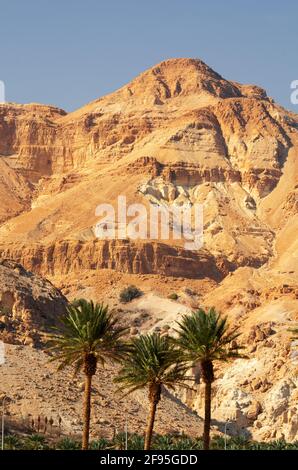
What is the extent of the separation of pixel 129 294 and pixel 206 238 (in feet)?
89.1

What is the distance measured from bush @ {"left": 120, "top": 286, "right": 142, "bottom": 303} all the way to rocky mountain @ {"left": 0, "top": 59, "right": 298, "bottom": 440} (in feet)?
4.48

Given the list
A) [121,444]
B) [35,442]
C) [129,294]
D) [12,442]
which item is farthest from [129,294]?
[12,442]

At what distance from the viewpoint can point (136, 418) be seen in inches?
3652

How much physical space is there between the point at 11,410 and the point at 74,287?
65974 millimetres

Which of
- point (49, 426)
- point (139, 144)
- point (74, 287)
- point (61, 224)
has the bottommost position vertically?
point (49, 426)

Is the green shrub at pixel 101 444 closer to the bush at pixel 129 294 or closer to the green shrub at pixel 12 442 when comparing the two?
the green shrub at pixel 12 442

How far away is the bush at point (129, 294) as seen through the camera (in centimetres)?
14425

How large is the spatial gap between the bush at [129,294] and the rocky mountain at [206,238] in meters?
1.37

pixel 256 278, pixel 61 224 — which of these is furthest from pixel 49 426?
pixel 61 224

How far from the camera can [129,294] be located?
14562cm

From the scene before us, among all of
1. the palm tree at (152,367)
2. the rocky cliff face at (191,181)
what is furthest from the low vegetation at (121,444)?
the rocky cliff face at (191,181)

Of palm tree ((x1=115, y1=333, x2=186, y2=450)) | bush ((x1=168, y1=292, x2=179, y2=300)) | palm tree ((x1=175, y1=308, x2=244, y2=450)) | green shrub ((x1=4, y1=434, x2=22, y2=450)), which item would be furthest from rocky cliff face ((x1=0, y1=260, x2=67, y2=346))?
bush ((x1=168, y1=292, x2=179, y2=300))

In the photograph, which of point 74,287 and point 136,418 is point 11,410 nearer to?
point 136,418

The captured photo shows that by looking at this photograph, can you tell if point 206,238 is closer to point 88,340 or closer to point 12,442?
point 12,442
